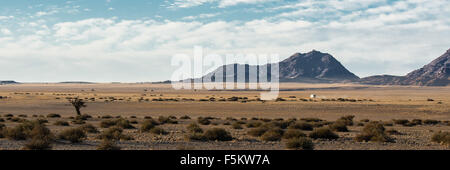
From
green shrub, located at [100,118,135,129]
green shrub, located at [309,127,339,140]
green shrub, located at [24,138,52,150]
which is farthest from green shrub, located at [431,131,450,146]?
green shrub, located at [100,118,135,129]

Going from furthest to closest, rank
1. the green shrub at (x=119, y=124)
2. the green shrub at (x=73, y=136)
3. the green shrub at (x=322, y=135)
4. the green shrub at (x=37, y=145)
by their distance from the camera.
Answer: the green shrub at (x=119, y=124)
the green shrub at (x=322, y=135)
the green shrub at (x=73, y=136)
the green shrub at (x=37, y=145)

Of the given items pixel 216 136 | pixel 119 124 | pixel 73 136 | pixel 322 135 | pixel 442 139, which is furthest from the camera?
pixel 119 124

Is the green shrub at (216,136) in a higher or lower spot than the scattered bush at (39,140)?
lower

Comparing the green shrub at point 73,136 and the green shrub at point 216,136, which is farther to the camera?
the green shrub at point 216,136

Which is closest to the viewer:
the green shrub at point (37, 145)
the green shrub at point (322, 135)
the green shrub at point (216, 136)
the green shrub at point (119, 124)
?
the green shrub at point (37, 145)

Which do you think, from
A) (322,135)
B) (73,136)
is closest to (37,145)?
(73,136)

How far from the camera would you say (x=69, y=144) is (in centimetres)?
1992

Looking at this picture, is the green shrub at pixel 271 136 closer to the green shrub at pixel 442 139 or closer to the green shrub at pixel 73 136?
the green shrub at pixel 442 139

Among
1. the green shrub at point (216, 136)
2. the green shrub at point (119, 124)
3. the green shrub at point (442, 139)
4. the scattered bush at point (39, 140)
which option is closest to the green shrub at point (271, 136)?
the green shrub at point (216, 136)

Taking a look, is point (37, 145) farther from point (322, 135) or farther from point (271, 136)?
point (322, 135)

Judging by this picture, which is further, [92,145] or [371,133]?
[371,133]
